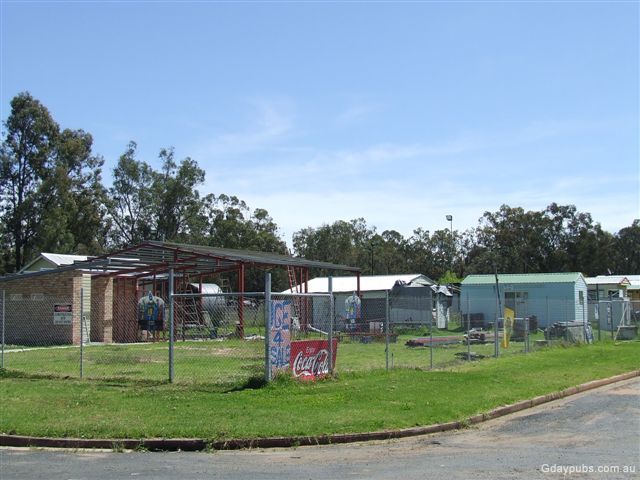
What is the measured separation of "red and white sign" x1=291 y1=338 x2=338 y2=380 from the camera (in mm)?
14797

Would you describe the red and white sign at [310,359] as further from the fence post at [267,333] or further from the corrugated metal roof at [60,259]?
the corrugated metal roof at [60,259]

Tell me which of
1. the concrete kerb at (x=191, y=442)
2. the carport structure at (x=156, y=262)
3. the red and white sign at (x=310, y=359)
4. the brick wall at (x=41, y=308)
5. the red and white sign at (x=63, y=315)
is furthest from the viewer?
the carport structure at (x=156, y=262)

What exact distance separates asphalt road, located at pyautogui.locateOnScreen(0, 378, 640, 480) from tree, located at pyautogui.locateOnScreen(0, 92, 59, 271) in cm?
5133

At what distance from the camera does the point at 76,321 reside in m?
31.8

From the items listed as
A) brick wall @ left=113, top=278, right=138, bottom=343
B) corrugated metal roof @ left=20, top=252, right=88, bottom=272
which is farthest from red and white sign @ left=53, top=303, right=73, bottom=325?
corrugated metal roof @ left=20, top=252, right=88, bottom=272

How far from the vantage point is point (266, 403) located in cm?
1234

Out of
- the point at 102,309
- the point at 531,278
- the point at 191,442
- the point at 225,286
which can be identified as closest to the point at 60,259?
the point at 102,309

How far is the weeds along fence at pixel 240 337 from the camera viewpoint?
15.2 metres

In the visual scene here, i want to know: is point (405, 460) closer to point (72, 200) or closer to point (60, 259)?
point (60, 259)

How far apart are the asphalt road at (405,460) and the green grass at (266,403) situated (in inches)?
26.5

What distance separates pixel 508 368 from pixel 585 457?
9.81 metres

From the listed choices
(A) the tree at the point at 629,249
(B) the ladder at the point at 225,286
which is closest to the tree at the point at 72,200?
(B) the ladder at the point at 225,286

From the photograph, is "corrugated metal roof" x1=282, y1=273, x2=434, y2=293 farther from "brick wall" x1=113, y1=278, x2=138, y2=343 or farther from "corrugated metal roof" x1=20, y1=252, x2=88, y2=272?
"corrugated metal roof" x1=20, y1=252, x2=88, y2=272

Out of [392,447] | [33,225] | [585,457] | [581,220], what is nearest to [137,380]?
[392,447]
